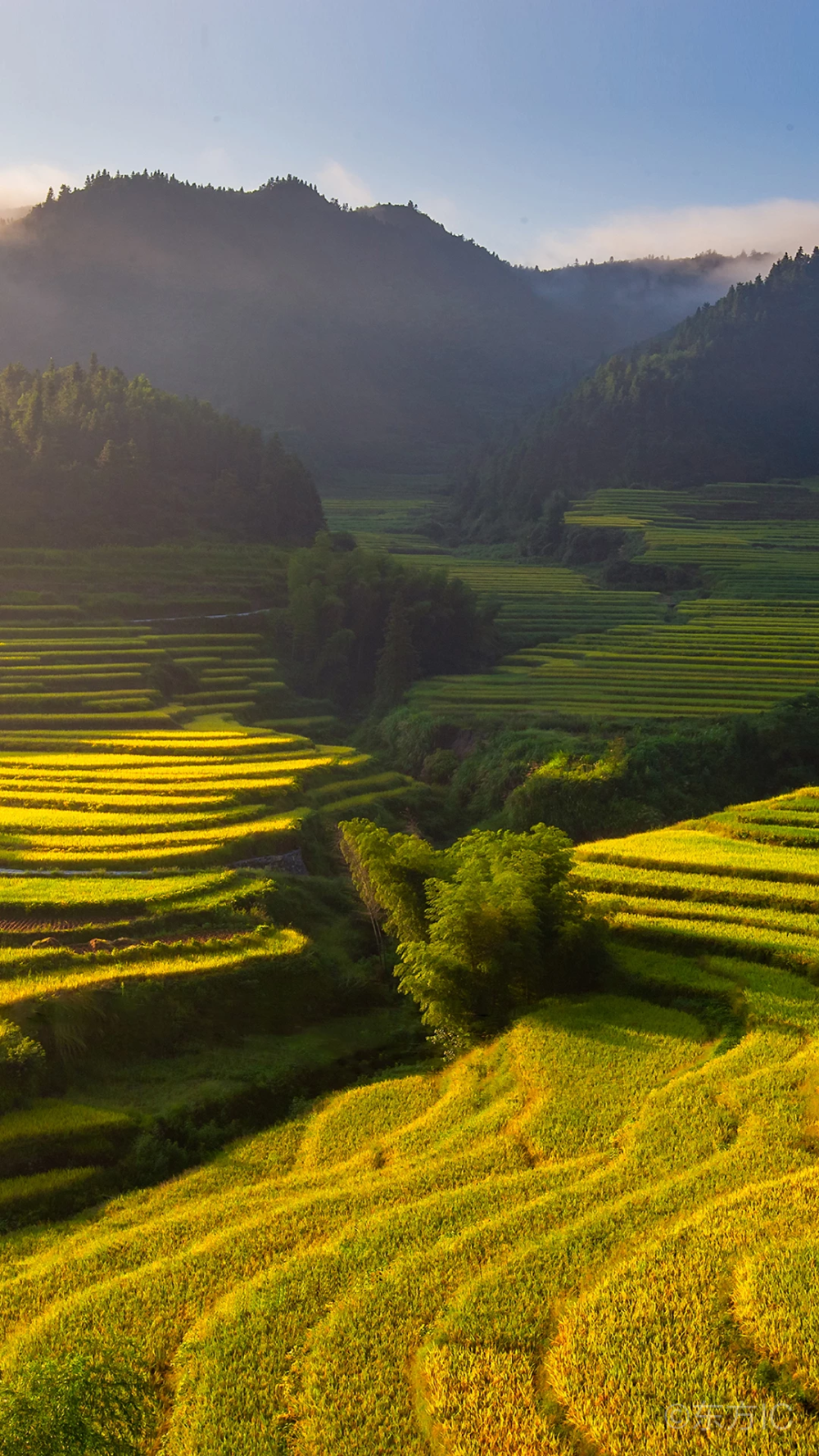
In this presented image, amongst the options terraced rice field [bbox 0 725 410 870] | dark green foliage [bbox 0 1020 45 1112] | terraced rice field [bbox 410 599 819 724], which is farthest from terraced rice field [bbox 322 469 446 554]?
dark green foliage [bbox 0 1020 45 1112]

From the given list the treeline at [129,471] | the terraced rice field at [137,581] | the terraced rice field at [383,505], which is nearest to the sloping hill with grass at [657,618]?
the terraced rice field at [383,505]

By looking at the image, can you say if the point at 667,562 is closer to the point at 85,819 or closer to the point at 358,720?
the point at 358,720

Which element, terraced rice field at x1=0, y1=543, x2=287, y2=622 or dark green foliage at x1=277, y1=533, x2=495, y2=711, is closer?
terraced rice field at x1=0, y1=543, x2=287, y2=622

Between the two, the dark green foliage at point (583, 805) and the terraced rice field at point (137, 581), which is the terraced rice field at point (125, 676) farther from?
the dark green foliage at point (583, 805)

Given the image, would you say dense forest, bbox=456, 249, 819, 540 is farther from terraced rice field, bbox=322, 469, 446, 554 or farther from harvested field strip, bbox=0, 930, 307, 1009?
harvested field strip, bbox=0, 930, 307, 1009

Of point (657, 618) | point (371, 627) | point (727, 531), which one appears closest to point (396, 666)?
point (371, 627)

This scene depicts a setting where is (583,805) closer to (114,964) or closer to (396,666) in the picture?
(114,964)

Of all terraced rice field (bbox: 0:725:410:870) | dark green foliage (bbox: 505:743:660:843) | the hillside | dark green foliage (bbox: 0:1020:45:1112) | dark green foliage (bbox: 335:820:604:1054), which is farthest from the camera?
dark green foliage (bbox: 505:743:660:843)
